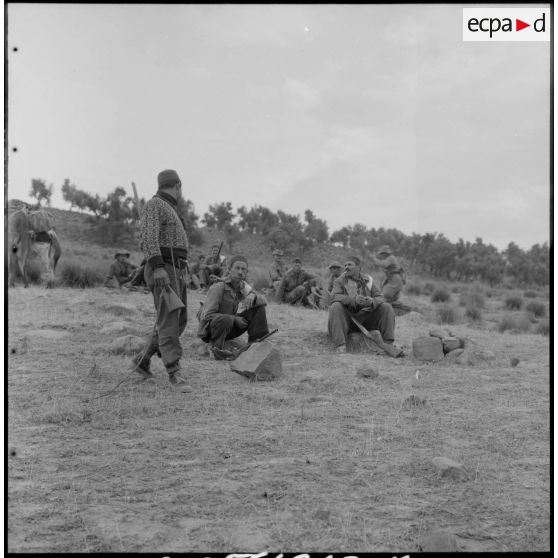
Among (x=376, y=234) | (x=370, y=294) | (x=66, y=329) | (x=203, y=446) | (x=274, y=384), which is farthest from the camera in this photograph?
(x=376, y=234)

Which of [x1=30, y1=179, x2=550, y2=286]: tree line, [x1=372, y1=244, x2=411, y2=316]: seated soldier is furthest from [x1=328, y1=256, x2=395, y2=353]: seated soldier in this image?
[x1=30, y1=179, x2=550, y2=286]: tree line

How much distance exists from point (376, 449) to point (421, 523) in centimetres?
100

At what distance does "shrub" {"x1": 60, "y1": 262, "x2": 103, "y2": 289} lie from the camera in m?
12.6

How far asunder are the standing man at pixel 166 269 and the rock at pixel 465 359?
347 centimetres

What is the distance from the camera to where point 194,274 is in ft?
48.2

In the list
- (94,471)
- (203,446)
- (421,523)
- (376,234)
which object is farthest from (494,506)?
(376,234)

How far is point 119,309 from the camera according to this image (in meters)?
8.65

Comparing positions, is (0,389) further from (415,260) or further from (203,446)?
(415,260)

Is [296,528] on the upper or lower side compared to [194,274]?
lower

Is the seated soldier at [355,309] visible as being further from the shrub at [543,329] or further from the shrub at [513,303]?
the shrub at [513,303]

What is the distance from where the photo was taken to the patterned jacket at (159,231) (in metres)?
4.78

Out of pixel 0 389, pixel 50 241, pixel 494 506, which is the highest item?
pixel 50 241

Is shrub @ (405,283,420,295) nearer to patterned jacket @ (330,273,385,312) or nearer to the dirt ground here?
patterned jacket @ (330,273,385,312)

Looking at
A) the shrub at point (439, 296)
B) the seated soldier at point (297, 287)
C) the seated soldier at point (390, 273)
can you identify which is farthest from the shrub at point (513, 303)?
the seated soldier at point (297, 287)
